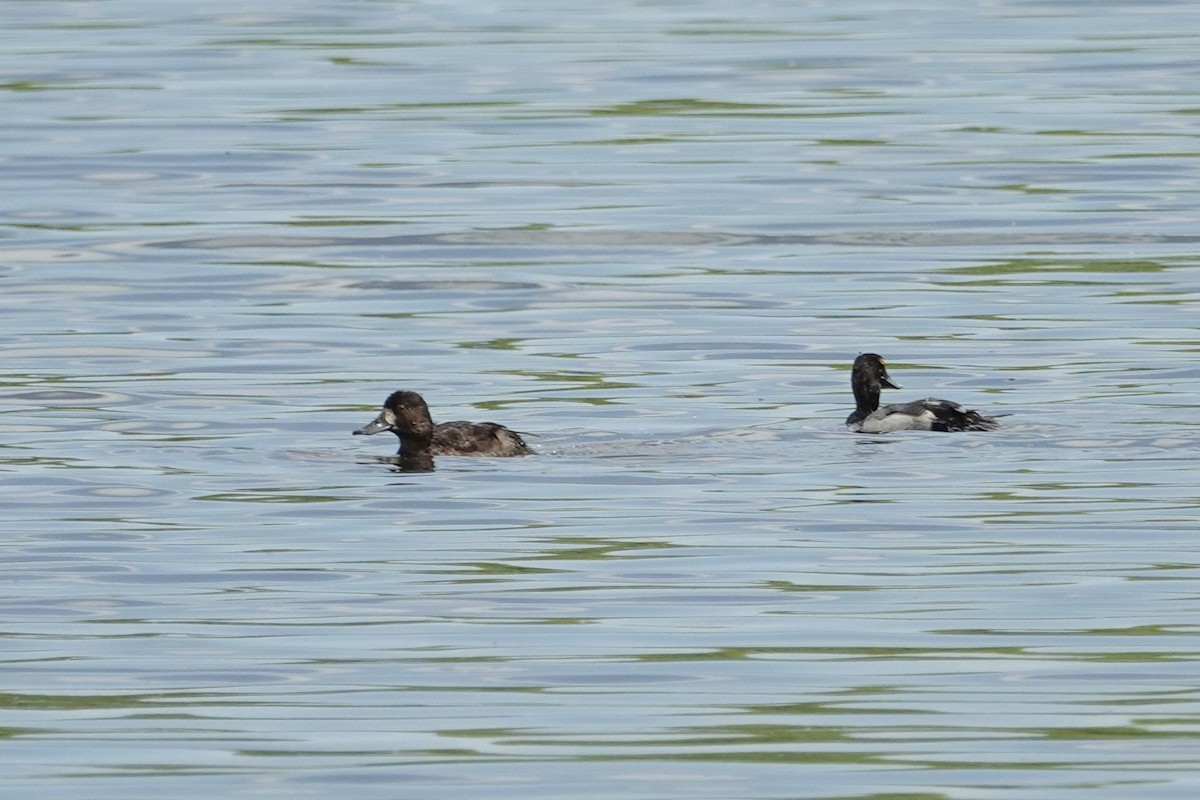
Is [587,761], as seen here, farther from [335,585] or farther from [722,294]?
[722,294]

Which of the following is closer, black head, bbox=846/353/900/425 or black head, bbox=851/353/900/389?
black head, bbox=846/353/900/425

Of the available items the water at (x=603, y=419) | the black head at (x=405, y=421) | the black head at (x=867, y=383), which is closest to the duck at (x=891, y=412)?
the black head at (x=867, y=383)

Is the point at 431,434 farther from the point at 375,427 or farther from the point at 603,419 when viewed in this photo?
the point at 603,419

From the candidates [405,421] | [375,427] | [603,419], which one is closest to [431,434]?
[405,421]

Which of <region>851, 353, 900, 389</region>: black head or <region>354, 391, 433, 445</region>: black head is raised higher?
<region>851, 353, 900, 389</region>: black head

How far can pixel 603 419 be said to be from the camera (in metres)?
14.9

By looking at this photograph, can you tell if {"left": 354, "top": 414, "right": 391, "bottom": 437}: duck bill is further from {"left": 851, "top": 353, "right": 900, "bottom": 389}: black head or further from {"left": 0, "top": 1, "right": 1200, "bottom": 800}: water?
{"left": 851, "top": 353, "right": 900, "bottom": 389}: black head

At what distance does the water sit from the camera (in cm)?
877

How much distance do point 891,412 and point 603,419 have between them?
1.40 meters

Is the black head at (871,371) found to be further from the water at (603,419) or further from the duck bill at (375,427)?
the duck bill at (375,427)

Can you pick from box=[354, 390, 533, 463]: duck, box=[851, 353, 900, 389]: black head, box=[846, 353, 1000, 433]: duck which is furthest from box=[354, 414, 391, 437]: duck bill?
box=[851, 353, 900, 389]: black head

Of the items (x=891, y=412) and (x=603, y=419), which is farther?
(x=603, y=419)

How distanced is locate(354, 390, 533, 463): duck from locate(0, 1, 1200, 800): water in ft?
0.66

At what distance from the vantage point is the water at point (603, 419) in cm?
877
